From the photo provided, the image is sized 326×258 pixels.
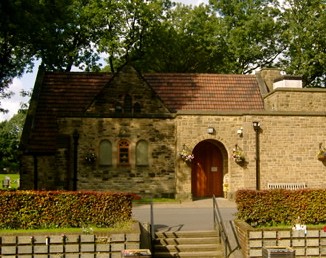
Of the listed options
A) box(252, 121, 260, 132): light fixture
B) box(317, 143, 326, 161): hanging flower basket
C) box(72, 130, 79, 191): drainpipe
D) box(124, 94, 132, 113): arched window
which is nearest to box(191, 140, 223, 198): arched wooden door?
box(252, 121, 260, 132): light fixture

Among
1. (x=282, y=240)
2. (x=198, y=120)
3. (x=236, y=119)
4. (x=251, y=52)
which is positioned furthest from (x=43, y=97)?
(x=251, y=52)

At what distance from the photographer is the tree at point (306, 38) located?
3738cm

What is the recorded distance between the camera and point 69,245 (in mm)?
12242

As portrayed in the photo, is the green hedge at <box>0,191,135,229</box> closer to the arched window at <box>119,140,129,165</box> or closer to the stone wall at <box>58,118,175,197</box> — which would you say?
the stone wall at <box>58,118,175,197</box>

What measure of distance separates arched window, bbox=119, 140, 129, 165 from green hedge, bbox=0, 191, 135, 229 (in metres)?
9.31

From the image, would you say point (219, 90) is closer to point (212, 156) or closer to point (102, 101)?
point (212, 156)

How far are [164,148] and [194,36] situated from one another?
21.5 metres

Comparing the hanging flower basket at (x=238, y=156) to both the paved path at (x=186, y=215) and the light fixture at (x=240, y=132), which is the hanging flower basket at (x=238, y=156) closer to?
the light fixture at (x=240, y=132)

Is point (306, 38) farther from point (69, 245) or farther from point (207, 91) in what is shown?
point (69, 245)

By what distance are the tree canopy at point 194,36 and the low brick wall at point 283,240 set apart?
22571mm

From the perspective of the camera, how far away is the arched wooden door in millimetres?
23906

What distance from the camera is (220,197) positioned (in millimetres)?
23688

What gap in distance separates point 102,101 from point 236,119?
662 centimetres

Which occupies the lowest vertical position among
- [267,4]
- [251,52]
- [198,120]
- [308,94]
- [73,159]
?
[73,159]
